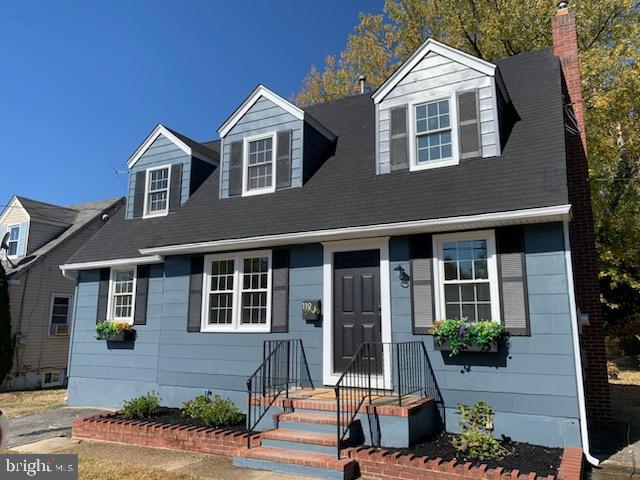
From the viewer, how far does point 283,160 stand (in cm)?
961

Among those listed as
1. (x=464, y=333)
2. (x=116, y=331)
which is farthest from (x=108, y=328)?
(x=464, y=333)

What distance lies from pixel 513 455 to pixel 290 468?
2.81 meters

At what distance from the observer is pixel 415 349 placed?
7215mm

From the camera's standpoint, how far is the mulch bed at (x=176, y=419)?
7.49 m

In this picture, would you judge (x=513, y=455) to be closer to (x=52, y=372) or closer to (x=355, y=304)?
(x=355, y=304)

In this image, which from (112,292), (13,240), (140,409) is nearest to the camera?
(140,409)

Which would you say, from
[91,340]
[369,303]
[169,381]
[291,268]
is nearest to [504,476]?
[369,303]

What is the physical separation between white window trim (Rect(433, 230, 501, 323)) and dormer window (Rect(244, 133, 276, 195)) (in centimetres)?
411

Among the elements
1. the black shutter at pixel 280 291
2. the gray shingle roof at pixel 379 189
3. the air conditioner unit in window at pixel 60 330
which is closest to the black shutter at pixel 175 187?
the gray shingle roof at pixel 379 189

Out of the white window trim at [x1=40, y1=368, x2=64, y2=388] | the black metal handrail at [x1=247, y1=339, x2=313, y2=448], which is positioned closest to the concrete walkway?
the black metal handrail at [x1=247, y1=339, x2=313, y2=448]

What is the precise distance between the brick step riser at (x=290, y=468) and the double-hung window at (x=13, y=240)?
16.5 meters

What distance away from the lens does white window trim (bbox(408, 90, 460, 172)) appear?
792 centimetres

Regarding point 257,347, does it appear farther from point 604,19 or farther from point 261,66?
point 604,19

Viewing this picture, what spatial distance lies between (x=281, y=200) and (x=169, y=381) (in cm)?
438
